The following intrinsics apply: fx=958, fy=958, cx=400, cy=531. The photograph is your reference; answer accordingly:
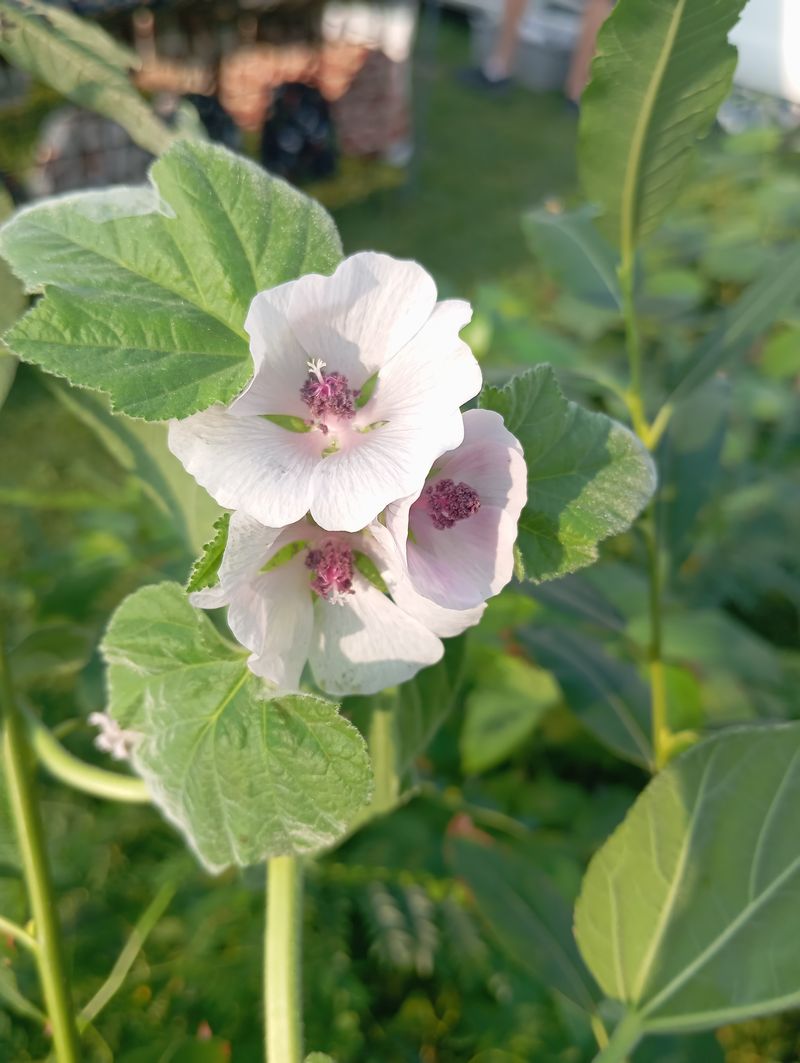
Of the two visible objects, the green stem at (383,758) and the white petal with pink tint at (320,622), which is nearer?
the white petal with pink tint at (320,622)

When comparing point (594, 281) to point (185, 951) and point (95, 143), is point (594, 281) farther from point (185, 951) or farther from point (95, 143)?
point (95, 143)

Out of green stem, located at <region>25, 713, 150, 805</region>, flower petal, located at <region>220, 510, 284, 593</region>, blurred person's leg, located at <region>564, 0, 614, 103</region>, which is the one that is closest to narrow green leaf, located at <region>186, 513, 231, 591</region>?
flower petal, located at <region>220, 510, 284, 593</region>

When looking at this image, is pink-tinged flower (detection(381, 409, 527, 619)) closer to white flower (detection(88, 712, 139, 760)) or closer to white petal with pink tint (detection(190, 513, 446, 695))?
white petal with pink tint (detection(190, 513, 446, 695))

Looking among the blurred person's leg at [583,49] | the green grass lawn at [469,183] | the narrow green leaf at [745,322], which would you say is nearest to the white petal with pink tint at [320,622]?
the narrow green leaf at [745,322]

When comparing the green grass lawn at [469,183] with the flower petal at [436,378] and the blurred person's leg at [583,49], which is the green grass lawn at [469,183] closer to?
the blurred person's leg at [583,49]

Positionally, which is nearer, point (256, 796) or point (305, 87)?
point (256, 796)

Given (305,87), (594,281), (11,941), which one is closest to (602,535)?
(11,941)
